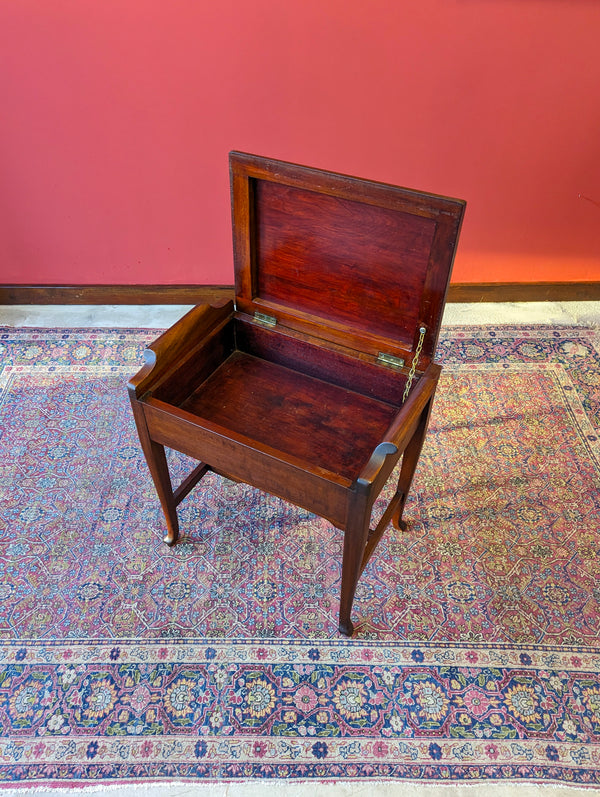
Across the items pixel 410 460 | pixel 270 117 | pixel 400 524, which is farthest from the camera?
pixel 270 117

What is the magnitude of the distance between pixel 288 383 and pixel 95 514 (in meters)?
1.11

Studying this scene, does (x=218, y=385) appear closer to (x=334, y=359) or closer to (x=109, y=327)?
(x=334, y=359)

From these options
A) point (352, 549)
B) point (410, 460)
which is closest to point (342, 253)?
point (410, 460)

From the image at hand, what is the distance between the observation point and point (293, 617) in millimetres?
2340

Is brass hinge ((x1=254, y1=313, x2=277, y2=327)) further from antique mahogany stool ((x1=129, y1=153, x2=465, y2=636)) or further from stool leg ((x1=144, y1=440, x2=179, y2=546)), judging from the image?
stool leg ((x1=144, y1=440, x2=179, y2=546))

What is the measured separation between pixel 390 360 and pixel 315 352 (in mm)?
292

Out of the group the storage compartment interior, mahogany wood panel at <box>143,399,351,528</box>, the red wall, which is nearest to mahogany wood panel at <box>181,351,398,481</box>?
the storage compartment interior

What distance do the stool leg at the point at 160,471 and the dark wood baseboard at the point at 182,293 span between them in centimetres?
168

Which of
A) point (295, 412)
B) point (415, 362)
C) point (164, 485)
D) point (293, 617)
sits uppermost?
point (415, 362)

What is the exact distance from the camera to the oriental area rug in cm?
203

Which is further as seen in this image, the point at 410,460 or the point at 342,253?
the point at 410,460

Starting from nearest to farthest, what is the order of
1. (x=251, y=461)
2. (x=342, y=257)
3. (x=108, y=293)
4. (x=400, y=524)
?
1. (x=251, y=461)
2. (x=342, y=257)
3. (x=400, y=524)
4. (x=108, y=293)

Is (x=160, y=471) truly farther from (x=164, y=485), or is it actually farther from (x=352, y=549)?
(x=352, y=549)

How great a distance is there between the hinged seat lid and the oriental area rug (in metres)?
0.98
